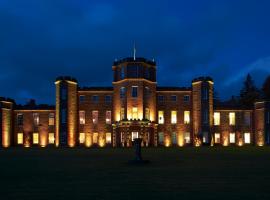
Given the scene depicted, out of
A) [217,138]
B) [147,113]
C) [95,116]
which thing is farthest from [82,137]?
[217,138]

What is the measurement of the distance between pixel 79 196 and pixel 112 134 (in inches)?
1917

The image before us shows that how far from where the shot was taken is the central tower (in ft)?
189

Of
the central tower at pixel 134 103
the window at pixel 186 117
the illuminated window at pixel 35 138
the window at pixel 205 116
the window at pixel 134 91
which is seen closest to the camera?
the central tower at pixel 134 103

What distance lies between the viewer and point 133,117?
58.3 meters

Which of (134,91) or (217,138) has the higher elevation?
(134,91)

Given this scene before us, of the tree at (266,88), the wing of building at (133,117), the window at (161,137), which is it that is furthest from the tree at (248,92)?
the window at (161,137)

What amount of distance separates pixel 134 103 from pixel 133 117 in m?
1.94

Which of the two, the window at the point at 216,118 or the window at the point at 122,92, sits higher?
the window at the point at 122,92

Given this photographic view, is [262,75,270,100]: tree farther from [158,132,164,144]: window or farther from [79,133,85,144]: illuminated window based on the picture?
[79,133,85,144]: illuminated window

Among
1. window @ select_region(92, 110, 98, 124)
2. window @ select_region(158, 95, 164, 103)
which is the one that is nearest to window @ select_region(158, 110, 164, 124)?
window @ select_region(158, 95, 164, 103)

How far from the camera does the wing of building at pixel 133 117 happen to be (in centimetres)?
5853

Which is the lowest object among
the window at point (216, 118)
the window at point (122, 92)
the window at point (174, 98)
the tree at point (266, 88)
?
the window at point (216, 118)

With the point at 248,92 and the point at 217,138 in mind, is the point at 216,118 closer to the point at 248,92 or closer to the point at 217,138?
the point at 217,138

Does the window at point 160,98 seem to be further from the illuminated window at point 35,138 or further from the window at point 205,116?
the illuminated window at point 35,138
